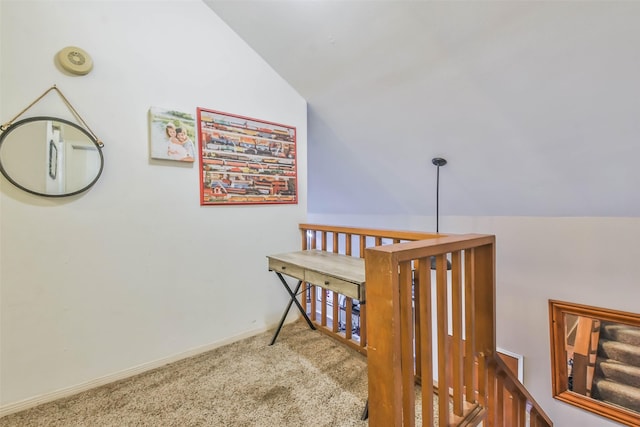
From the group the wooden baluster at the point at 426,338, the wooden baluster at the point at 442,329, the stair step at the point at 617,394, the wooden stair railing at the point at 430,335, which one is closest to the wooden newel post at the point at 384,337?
the wooden stair railing at the point at 430,335

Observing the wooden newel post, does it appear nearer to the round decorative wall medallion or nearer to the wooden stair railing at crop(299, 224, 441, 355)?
the wooden stair railing at crop(299, 224, 441, 355)

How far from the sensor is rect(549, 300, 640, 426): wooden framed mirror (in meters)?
2.51

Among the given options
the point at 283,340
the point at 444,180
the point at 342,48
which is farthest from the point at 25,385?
the point at 444,180

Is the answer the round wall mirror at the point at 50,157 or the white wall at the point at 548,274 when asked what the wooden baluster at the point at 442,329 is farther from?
the white wall at the point at 548,274

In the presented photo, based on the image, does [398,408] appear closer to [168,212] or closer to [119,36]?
[168,212]

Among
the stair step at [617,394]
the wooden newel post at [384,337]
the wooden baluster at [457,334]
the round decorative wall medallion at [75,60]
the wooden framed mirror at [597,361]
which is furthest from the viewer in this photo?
the stair step at [617,394]

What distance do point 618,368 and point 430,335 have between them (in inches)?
152

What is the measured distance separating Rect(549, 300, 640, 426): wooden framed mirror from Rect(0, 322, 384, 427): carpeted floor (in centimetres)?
209

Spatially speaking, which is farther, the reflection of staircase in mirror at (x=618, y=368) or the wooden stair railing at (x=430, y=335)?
the reflection of staircase in mirror at (x=618, y=368)

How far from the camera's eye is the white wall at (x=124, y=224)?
59.3 inches

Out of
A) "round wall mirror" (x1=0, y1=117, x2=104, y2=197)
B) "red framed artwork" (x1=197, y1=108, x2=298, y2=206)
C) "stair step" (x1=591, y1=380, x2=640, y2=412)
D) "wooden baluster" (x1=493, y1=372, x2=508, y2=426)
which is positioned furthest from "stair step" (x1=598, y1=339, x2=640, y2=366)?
"round wall mirror" (x1=0, y1=117, x2=104, y2=197)

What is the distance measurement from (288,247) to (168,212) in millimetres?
994

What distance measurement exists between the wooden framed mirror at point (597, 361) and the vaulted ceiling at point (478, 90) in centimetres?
93

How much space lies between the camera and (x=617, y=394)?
113 inches
